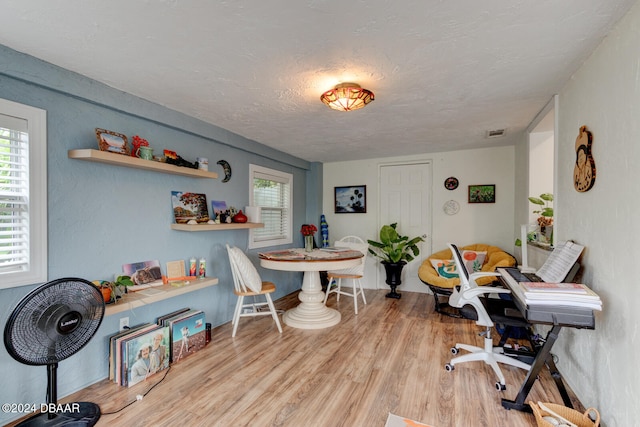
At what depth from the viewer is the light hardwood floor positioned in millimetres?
1803

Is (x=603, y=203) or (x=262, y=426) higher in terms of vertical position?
(x=603, y=203)

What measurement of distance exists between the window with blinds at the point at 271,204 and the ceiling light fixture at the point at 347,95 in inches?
78.5

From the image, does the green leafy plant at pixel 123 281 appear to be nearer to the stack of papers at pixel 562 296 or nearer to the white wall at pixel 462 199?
the stack of papers at pixel 562 296

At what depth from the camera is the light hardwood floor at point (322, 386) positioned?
1803 mm

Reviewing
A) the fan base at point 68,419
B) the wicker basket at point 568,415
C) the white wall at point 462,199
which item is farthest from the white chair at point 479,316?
the fan base at point 68,419

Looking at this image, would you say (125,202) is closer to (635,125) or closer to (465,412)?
(465,412)

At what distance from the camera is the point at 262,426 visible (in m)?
1.73

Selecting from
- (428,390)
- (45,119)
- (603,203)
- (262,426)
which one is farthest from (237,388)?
(603,203)

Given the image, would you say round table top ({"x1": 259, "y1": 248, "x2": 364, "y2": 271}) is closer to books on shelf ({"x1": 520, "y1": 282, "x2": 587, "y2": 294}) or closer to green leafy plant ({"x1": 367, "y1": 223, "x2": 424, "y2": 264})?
green leafy plant ({"x1": 367, "y1": 223, "x2": 424, "y2": 264})

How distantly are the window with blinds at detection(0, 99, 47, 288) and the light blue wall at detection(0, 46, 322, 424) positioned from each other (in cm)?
6

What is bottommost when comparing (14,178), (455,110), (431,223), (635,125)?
(431,223)

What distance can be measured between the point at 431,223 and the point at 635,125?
3.40 m

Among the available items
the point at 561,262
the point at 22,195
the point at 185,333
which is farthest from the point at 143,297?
the point at 561,262

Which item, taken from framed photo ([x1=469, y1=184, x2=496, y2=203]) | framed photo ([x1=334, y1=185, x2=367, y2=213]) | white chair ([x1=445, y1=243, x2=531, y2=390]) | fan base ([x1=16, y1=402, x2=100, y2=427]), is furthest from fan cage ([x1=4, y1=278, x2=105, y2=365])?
framed photo ([x1=469, y1=184, x2=496, y2=203])
